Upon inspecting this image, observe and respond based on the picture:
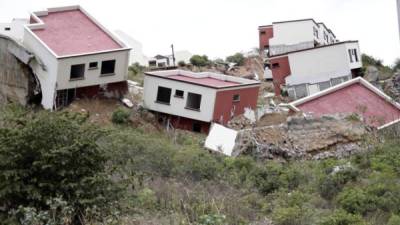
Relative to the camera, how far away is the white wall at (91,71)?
29375mm

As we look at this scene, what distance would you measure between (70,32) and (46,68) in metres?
2.86

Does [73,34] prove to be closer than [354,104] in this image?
No

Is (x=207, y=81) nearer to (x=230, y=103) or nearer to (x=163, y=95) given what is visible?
(x=230, y=103)

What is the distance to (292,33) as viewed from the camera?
47344 mm

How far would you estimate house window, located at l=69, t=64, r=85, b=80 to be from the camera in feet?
99.1

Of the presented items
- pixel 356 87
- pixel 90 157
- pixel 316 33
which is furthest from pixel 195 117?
pixel 90 157

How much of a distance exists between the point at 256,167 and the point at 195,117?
1103cm

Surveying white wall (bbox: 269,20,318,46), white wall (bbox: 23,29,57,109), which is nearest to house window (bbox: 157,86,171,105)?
white wall (bbox: 23,29,57,109)

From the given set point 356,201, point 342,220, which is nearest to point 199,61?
point 356,201

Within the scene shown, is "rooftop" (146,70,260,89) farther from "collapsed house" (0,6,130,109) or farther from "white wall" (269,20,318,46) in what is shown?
"white wall" (269,20,318,46)

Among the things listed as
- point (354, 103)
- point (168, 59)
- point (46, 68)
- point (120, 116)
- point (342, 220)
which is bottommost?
point (168, 59)

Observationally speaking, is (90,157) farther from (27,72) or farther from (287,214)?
(27,72)

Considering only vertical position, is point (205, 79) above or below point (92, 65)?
below

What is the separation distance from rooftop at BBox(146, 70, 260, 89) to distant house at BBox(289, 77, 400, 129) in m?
3.61
